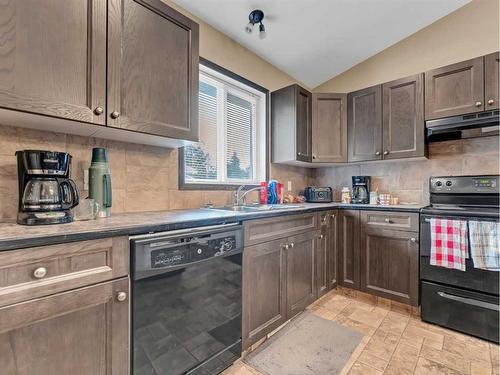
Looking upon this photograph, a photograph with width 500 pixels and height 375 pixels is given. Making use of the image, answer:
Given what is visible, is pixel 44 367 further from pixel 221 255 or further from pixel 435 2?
pixel 435 2

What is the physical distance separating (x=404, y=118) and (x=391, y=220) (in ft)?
3.42

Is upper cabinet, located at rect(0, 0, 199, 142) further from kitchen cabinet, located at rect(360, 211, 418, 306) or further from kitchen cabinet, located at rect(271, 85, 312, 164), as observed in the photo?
kitchen cabinet, located at rect(360, 211, 418, 306)

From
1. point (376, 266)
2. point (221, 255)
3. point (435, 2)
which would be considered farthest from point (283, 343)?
point (435, 2)

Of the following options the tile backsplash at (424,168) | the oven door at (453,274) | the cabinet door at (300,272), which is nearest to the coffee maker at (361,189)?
the tile backsplash at (424,168)

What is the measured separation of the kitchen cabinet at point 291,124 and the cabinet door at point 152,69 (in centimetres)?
129

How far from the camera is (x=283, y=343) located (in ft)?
5.83

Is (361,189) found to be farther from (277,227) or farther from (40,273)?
(40,273)

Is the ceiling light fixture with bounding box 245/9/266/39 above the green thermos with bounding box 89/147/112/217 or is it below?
above

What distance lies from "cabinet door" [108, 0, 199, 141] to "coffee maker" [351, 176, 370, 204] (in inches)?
80.8

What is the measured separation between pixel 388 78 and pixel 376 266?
2.11 meters

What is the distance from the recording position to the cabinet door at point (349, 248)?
8.15 feet

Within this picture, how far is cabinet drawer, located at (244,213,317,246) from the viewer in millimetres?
1638

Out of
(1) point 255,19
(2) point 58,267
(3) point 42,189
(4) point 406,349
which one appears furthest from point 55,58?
(4) point 406,349

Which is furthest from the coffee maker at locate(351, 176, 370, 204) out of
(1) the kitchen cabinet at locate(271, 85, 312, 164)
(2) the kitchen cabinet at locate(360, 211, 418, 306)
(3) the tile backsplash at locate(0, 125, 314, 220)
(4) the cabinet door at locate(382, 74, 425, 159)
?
(3) the tile backsplash at locate(0, 125, 314, 220)
